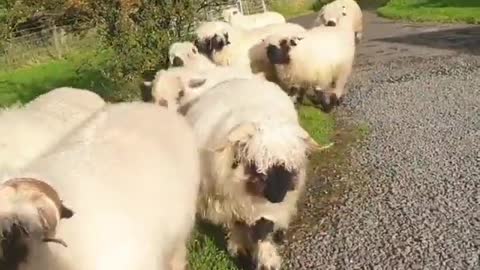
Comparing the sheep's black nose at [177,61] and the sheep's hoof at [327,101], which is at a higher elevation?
the sheep's black nose at [177,61]

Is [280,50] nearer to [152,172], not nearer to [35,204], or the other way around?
[152,172]

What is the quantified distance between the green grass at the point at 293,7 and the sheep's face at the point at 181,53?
32.3 meters

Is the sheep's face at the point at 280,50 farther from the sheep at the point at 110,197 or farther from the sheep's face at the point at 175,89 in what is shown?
the sheep at the point at 110,197

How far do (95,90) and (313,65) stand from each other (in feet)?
13.5

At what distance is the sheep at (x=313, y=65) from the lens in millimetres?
14477

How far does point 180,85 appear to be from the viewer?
1004 cm

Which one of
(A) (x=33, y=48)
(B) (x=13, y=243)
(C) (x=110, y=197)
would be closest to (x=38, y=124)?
(C) (x=110, y=197)

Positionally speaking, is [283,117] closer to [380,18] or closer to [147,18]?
[147,18]

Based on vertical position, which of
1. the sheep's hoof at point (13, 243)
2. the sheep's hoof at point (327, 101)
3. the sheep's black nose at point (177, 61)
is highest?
the sheep's hoof at point (13, 243)

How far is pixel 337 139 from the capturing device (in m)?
12.2

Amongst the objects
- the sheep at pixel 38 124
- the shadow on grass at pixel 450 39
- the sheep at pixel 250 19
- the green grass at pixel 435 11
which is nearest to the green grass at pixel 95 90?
the sheep at pixel 38 124

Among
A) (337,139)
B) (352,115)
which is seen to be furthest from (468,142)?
(352,115)

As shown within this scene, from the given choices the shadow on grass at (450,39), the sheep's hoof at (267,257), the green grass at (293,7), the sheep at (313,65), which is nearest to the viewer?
the sheep's hoof at (267,257)

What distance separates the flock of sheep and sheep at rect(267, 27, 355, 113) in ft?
8.94
